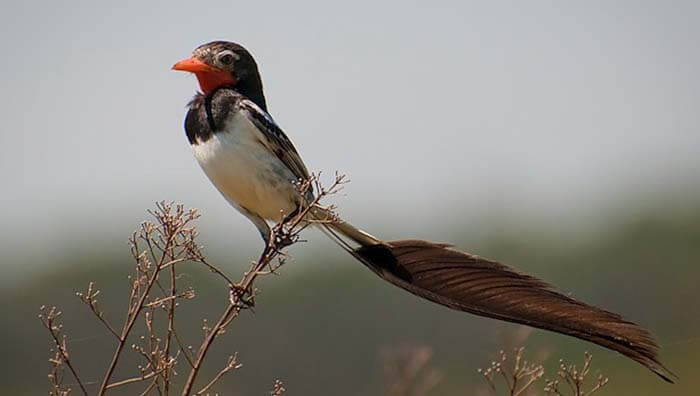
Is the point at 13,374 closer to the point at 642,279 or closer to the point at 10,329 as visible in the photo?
the point at 10,329

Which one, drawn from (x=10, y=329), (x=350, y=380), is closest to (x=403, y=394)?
(x=350, y=380)

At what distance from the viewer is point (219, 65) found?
5484 mm

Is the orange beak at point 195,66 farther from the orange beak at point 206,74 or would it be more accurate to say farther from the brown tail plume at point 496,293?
the brown tail plume at point 496,293

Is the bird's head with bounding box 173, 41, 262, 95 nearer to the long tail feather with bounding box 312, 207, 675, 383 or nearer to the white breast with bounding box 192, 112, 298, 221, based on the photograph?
the white breast with bounding box 192, 112, 298, 221

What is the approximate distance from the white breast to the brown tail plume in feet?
1.43

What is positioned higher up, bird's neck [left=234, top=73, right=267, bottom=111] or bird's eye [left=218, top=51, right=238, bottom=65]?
bird's eye [left=218, top=51, right=238, bottom=65]

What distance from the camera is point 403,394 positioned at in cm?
440

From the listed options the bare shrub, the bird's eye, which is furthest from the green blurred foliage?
the bird's eye

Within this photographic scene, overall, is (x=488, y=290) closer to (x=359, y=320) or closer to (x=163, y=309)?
(x=163, y=309)

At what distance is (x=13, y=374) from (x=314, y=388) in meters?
3.32

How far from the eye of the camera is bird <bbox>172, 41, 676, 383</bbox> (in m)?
4.55

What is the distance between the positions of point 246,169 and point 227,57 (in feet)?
1.56

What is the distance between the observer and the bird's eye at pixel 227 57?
5.48 m

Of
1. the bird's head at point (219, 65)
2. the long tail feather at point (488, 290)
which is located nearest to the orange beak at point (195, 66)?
the bird's head at point (219, 65)
